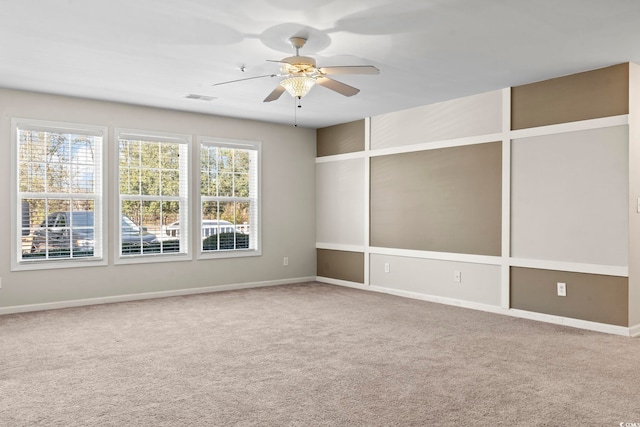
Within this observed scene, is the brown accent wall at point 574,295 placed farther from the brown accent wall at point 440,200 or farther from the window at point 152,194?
the window at point 152,194

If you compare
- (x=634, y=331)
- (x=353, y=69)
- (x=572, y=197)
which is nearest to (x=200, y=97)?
(x=353, y=69)

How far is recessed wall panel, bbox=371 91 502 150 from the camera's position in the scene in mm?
5543

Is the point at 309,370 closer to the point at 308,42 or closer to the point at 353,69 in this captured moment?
the point at 353,69

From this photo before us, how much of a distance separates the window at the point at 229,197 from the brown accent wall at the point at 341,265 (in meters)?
1.13

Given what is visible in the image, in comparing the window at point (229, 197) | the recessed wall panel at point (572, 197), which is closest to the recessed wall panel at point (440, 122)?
the recessed wall panel at point (572, 197)

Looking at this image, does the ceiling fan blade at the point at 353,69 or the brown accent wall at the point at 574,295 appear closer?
the ceiling fan blade at the point at 353,69

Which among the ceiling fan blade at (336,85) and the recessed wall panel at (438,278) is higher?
the ceiling fan blade at (336,85)

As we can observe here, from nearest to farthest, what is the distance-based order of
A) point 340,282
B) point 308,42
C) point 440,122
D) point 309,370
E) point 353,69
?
1. point 309,370
2. point 353,69
3. point 308,42
4. point 440,122
5. point 340,282

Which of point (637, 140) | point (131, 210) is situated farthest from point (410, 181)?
point (131, 210)

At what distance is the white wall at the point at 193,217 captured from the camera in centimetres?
545

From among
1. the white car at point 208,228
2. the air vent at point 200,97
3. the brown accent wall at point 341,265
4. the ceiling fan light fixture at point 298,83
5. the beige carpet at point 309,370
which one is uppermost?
the air vent at point 200,97

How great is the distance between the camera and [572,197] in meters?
4.82

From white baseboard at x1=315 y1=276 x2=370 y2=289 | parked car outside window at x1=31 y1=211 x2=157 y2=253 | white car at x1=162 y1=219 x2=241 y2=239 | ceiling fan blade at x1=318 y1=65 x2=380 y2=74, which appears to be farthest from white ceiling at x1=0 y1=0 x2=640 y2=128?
white baseboard at x1=315 y1=276 x2=370 y2=289

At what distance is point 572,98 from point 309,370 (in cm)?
369
